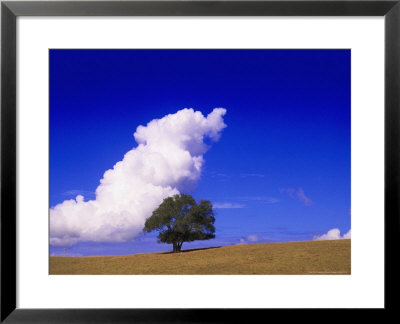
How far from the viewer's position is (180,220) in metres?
4.05

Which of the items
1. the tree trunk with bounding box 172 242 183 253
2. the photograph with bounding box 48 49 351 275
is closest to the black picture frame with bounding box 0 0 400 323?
the photograph with bounding box 48 49 351 275

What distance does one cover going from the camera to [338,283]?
2518mm

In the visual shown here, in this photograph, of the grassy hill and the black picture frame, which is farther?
the grassy hill

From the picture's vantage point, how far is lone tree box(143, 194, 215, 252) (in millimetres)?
3635

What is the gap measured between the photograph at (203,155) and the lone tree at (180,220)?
0.14 ft

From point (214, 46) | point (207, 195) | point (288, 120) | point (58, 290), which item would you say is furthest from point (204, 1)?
point (58, 290)

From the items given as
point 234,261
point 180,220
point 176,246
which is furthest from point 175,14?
point 180,220

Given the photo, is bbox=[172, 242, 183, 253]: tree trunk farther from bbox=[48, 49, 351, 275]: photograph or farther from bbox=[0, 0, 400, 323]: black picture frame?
bbox=[0, 0, 400, 323]: black picture frame

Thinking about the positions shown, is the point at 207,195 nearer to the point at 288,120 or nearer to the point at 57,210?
the point at 288,120

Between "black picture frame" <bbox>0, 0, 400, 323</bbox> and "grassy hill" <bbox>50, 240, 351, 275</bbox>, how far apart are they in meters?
0.30

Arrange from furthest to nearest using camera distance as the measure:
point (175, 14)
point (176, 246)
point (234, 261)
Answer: point (176, 246)
point (234, 261)
point (175, 14)

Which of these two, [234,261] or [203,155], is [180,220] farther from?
[234,261]

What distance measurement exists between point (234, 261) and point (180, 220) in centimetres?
101

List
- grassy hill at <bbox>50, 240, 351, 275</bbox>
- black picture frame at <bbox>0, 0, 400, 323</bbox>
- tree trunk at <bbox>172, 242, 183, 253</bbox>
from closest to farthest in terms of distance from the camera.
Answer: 1. black picture frame at <bbox>0, 0, 400, 323</bbox>
2. grassy hill at <bbox>50, 240, 351, 275</bbox>
3. tree trunk at <bbox>172, 242, 183, 253</bbox>
